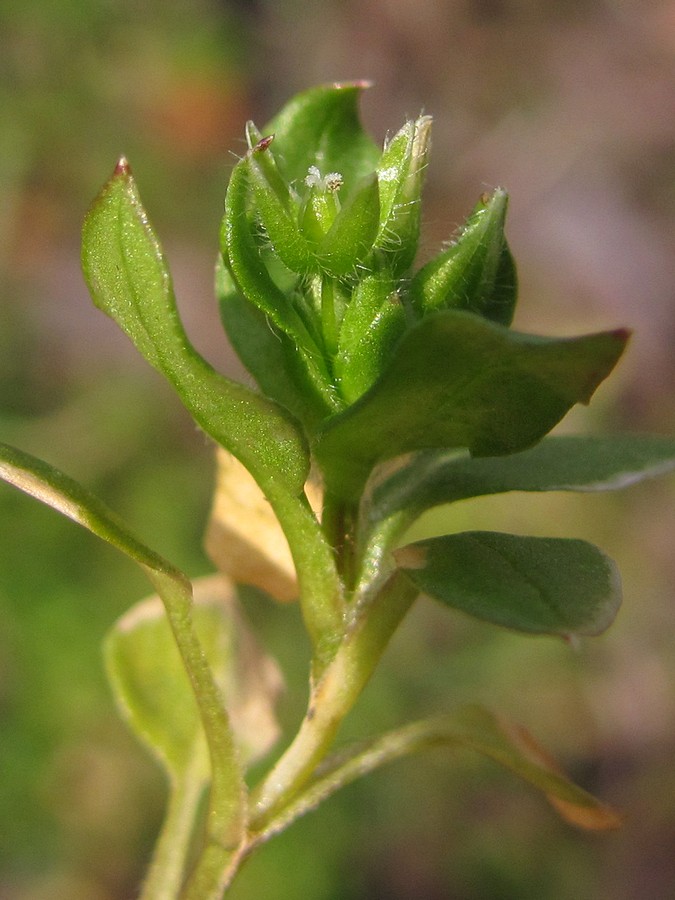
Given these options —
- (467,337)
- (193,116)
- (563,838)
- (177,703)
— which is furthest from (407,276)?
(193,116)

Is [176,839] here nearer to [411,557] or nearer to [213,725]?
[213,725]

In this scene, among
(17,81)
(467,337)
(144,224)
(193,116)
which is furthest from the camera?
(193,116)

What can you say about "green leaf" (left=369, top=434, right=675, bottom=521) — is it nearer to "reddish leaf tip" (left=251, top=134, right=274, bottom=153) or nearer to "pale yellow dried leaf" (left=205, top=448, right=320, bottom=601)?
"pale yellow dried leaf" (left=205, top=448, right=320, bottom=601)

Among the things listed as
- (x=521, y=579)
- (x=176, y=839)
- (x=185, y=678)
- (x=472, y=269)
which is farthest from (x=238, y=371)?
(x=521, y=579)

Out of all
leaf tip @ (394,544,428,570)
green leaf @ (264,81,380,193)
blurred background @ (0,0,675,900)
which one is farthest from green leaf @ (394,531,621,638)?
green leaf @ (264,81,380,193)

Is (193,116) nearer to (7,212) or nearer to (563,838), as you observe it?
(7,212)

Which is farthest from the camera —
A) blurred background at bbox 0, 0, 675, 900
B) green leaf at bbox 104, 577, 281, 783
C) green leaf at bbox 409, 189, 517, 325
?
blurred background at bbox 0, 0, 675, 900

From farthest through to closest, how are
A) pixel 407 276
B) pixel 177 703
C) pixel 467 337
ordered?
pixel 177 703 < pixel 407 276 < pixel 467 337
